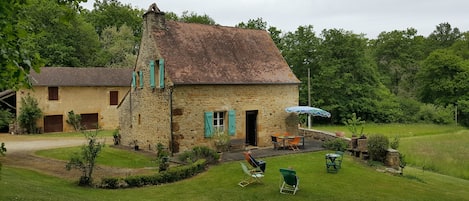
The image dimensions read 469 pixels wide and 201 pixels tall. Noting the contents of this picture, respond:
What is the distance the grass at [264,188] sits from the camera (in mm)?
10672

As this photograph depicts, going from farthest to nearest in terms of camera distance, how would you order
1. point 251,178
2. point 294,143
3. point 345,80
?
point 345,80, point 294,143, point 251,178

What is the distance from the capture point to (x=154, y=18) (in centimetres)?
1888

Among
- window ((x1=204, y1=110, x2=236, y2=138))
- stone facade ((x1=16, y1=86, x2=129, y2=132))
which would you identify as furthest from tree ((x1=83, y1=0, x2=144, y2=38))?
window ((x1=204, y1=110, x2=236, y2=138))

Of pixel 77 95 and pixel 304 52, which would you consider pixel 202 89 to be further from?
pixel 304 52

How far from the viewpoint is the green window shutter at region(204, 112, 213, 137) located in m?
18.3

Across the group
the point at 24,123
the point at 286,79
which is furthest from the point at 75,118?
the point at 286,79

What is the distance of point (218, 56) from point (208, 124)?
3.78 metres

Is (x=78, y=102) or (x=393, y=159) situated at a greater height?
(x=78, y=102)

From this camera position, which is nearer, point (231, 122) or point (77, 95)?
point (231, 122)

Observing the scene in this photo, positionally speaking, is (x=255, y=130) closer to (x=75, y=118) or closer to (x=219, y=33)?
(x=219, y=33)

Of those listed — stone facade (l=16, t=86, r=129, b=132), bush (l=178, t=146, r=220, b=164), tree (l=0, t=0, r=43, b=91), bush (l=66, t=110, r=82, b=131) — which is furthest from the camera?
bush (l=66, t=110, r=82, b=131)

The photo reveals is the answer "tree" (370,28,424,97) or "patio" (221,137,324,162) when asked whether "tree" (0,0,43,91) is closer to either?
"patio" (221,137,324,162)

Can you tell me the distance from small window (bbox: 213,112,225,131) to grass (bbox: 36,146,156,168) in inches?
135

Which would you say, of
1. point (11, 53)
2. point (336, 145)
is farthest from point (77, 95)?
point (11, 53)
